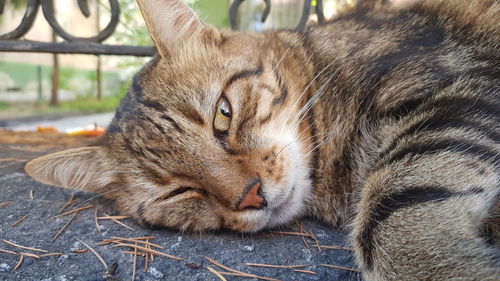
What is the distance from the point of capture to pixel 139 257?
1499 mm

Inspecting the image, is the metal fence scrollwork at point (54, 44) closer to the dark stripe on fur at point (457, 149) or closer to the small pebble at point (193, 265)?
the small pebble at point (193, 265)

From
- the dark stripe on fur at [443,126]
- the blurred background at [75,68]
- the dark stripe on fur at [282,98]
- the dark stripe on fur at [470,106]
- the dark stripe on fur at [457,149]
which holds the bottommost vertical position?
the blurred background at [75,68]

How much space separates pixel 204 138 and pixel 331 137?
1.84ft

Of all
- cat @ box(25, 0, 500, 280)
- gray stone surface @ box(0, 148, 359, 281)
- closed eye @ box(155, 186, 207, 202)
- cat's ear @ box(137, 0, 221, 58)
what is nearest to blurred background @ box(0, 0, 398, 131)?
cat's ear @ box(137, 0, 221, 58)

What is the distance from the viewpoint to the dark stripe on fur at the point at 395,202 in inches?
46.3

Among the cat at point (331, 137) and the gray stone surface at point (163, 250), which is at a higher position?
the cat at point (331, 137)

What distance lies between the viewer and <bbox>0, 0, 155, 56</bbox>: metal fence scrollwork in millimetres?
3066

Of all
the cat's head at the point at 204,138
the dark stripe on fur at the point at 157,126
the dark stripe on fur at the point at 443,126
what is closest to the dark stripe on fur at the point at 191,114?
the cat's head at the point at 204,138

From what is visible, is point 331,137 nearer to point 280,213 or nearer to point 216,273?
point 280,213

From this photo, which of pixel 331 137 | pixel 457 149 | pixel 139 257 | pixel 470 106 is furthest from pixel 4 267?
pixel 470 106

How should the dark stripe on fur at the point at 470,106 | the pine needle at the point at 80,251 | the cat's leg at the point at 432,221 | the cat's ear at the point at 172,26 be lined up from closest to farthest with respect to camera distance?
the cat's leg at the point at 432,221 → the dark stripe on fur at the point at 470,106 → the pine needle at the point at 80,251 → the cat's ear at the point at 172,26

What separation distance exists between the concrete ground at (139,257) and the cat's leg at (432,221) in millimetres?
250

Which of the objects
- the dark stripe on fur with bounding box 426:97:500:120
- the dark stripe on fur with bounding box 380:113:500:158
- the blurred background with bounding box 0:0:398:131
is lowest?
the blurred background with bounding box 0:0:398:131

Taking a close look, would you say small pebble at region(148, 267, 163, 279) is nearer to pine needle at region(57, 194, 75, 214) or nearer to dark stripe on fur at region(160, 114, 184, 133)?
dark stripe on fur at region(160, 114, 184, 133)
